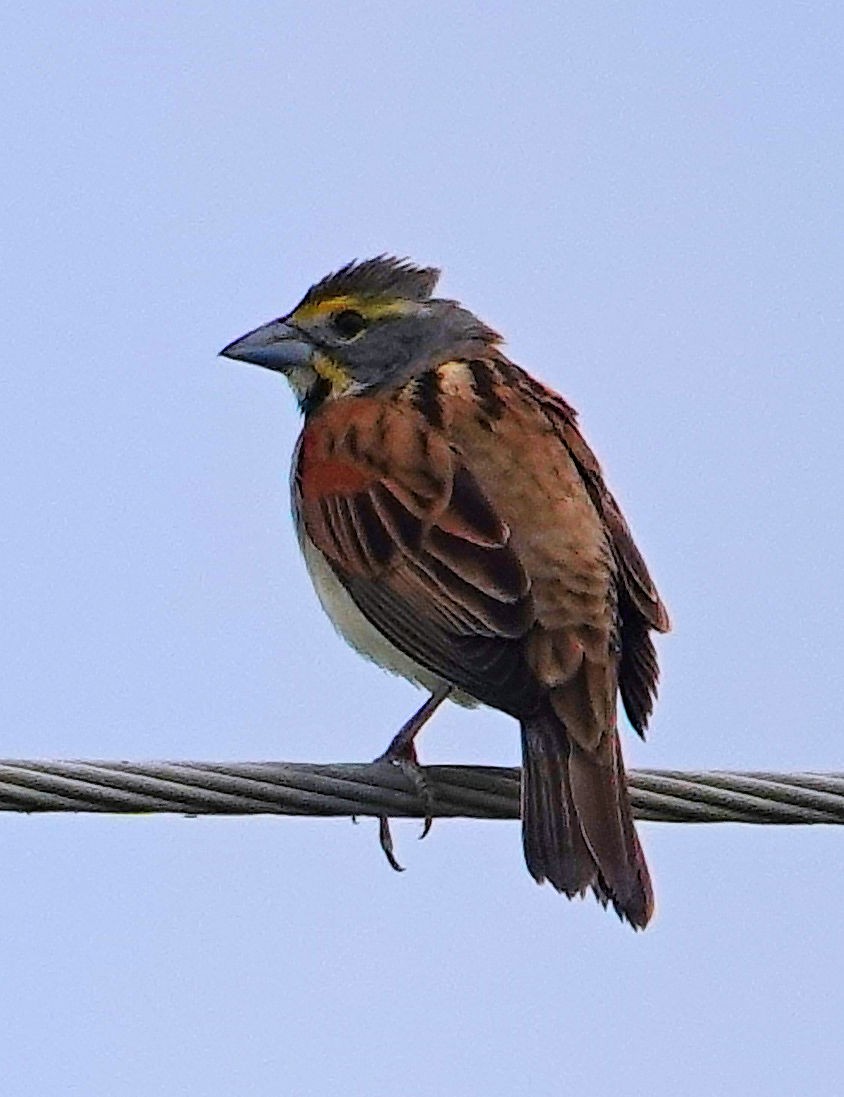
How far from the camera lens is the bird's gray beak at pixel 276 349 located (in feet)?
28.0

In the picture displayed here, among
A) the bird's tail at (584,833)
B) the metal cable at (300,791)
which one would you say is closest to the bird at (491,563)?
the bird's tail at (584,833)

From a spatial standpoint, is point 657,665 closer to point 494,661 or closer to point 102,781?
point 494,661

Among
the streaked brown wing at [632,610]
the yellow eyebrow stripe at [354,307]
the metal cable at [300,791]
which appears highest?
the yellow eyebrow stripe at [354,307]

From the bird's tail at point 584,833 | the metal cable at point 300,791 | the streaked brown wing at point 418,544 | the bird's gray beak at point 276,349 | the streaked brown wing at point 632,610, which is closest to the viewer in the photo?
the metal cable at point 300,791

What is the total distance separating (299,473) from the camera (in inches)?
311

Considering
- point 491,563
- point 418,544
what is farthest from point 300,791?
point 418,544

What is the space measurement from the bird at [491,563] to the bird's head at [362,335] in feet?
0.04

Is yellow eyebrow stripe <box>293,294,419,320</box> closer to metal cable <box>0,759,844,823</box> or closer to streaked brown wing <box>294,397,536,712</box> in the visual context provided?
streaked brown wing <box>294,397,536,712</box>

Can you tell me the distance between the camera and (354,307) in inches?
341

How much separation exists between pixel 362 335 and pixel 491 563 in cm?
212

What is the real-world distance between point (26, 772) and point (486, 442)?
2.54 m

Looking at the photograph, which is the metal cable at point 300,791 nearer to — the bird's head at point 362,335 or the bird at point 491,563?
the bird at point 491,563

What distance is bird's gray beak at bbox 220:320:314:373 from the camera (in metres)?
8.55

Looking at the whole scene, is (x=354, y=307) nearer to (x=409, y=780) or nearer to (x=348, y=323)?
(x=348, y=323)
